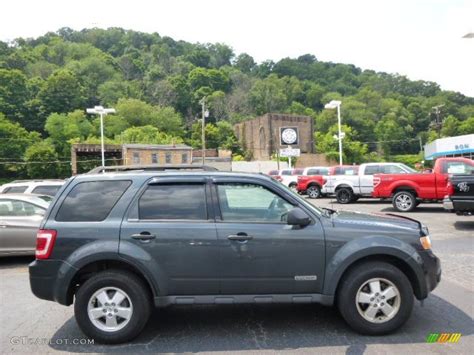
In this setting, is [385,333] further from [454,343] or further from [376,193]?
[376,193]

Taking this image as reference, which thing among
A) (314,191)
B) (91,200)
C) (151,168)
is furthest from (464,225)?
(314,191)

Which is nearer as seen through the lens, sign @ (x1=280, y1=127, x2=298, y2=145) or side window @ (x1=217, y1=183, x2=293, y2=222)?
side window @ (x1=217, y1=183, x2=293, y2=222)

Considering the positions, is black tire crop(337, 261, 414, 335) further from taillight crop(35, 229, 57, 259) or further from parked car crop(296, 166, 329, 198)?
parked car crop(296, 166, 329, 198)

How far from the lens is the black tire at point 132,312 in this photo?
440cm

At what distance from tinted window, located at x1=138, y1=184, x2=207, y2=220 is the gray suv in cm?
7

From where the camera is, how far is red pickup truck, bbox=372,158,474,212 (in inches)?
579

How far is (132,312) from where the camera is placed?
14.5ft

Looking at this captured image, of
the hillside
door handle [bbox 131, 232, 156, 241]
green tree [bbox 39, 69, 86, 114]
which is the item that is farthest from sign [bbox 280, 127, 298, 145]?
green tree [bbox 39, 69, 86, 114]

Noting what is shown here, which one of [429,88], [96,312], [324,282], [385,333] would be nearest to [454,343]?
[385,333]

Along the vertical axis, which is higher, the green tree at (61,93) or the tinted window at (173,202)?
the green tree at (61,93)

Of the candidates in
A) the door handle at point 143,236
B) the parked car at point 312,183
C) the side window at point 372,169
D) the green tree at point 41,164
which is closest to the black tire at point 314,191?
the parked car at point 312,183

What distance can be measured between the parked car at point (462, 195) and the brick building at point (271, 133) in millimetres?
72441

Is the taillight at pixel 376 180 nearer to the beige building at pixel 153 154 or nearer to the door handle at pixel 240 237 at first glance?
the door handle at pixel 240 237

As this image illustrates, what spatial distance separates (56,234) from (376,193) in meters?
13.8
